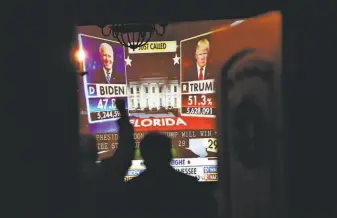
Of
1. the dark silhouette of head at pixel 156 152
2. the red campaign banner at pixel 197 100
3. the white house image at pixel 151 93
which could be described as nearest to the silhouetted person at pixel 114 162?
the white house image at pixel 151 93

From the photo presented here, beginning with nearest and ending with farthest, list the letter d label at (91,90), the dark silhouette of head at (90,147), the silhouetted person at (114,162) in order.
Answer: the silhouetted person at (114,162) < the dark silhouette of head at (90,147) < the letter d label at (91,90)

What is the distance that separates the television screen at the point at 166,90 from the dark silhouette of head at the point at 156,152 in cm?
150

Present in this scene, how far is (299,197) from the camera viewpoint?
309 centimetres

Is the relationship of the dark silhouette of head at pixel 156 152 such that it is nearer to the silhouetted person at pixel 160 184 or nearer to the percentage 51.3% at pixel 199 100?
the silhouetted person at pixel 160 184

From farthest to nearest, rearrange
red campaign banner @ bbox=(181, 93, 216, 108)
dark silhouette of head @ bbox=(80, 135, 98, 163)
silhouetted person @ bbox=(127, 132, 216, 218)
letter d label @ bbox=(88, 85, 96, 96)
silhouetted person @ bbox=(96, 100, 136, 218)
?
red campaign banner @ bbox=(181, 93, 216, 108) < letter d label @ bbox=(88, 85, 96, 96) < dark silhouette of head @ bbox=(80, 135, 98, 163) < silhouetted person @ bbox=(96, 100, 136, 218) < silhouetted person @ bbox=(127, 132, 216, 218)

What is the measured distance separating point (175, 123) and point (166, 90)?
1.15 ft

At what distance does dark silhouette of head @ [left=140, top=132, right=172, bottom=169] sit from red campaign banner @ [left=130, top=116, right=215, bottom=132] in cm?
155

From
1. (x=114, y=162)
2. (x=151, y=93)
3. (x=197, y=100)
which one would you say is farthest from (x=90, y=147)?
(x=197, y=100)

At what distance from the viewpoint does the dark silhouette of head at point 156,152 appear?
3.90 meters

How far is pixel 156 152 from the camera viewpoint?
3.90 meters

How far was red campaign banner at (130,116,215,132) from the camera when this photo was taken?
5551 millimetres

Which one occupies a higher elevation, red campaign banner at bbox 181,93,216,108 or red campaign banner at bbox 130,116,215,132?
red campaign banner at bbox 181,93,216,108

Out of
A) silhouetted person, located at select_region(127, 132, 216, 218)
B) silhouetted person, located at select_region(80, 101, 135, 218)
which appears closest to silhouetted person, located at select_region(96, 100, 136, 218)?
silhouetted person, located at select_region(80, 101, 135, 218)

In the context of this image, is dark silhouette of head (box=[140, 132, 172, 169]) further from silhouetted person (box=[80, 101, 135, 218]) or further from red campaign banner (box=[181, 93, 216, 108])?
red campaign banner (box=[181, 93, 216, 108])
